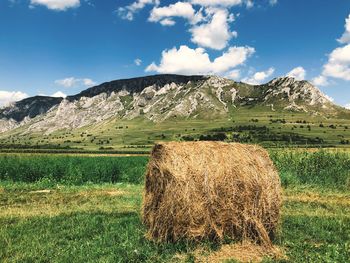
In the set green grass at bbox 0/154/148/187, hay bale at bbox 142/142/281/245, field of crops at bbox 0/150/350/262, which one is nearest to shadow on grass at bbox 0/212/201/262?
field of crops at bbox 0/150/350/262

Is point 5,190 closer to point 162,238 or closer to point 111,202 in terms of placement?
point 111,202

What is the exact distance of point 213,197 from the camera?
35.2 ft

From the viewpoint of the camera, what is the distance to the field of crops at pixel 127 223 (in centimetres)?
985

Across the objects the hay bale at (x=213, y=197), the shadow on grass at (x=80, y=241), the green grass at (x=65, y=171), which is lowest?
the green grass at (x=65, y=171)

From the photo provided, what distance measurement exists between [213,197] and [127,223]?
391 centimetres

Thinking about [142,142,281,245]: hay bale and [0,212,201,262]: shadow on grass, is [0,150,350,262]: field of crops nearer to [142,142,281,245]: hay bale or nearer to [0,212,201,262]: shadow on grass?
[0,212,201,262]: shadow on grass

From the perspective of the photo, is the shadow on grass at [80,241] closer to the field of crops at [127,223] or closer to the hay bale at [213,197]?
the field of crops at [127,223]

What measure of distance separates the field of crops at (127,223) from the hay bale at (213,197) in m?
0.44

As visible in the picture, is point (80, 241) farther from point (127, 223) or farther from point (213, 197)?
point (213, 197)

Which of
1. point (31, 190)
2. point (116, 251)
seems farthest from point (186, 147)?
point (31, 190)

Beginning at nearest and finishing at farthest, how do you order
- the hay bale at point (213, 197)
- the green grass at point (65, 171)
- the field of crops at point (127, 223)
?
the field of crops at point (127, 223)
the hay bale at point (213, 197)
the green grass at point (65, 171)

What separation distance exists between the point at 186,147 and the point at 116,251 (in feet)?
11.9

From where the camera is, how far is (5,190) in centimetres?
2361

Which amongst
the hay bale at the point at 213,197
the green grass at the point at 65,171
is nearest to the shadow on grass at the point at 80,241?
the hay bale at the point at 213,197
